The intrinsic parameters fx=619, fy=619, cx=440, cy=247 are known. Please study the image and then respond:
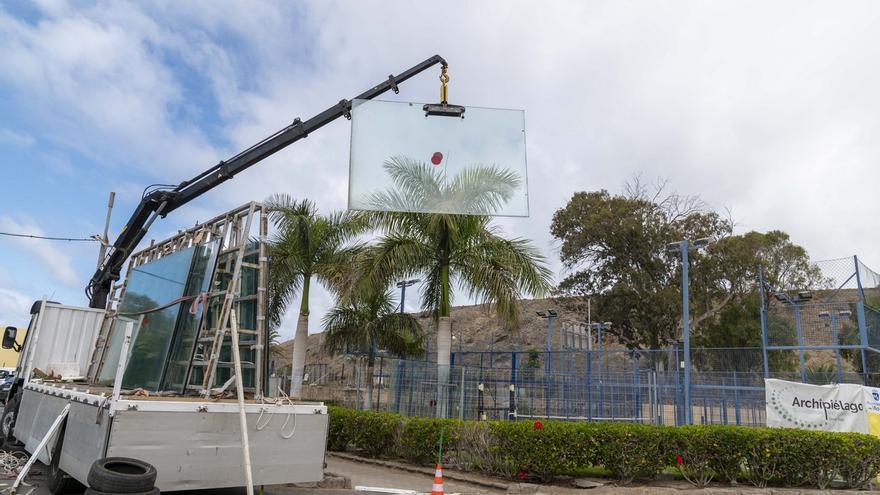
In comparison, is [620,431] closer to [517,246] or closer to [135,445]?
[517,246]

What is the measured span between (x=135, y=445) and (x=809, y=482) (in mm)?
10459

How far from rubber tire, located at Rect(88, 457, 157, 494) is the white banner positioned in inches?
468

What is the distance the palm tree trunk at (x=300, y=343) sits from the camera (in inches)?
634

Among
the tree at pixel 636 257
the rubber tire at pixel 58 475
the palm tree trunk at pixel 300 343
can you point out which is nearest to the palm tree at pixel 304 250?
the palm tree trunk at pixel 300 343

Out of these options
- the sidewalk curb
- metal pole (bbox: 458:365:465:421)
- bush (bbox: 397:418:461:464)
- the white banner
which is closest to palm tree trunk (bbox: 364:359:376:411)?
the sidewalk curb

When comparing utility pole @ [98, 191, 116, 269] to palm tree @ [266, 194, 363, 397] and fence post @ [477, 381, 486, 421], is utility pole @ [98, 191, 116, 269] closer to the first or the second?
palm tree @ [266, 194, 363, 397]

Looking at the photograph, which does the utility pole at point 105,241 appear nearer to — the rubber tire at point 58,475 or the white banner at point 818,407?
the rubber tire at point 58,475

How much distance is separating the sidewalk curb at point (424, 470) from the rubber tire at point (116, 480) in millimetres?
6108

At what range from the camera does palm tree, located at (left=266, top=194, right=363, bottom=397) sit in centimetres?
1723

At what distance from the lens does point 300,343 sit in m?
16.9

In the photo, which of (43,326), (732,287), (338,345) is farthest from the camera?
(732,287)

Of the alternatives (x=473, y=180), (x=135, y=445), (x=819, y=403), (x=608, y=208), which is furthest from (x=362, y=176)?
(x=608, y=208)

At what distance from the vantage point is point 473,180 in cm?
747

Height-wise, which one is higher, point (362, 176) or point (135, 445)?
point (362, 176)
